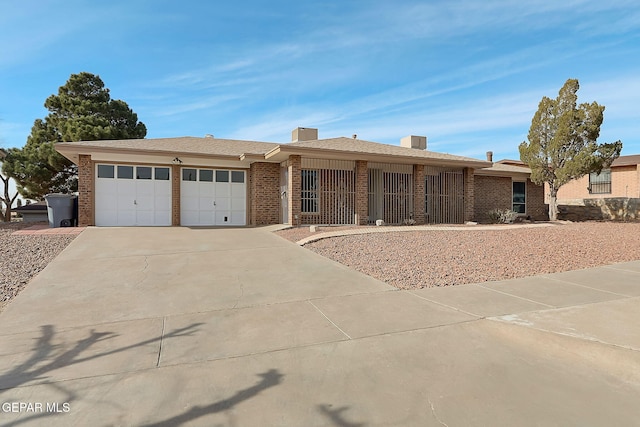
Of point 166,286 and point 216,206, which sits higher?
point 216,206

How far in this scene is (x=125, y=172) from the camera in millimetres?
14312

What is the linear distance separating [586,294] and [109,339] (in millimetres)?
6335

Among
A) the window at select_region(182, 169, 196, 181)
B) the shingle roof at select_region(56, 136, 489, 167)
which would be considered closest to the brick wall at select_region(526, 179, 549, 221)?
the shingle roof at select_region(56, 136, 489, 167)

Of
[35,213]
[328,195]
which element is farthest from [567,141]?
[35,213]

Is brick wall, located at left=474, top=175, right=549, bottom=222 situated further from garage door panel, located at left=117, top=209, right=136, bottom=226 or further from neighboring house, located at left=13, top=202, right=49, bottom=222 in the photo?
neighboring house, located at left=13, top=202, right=49, bottom=222

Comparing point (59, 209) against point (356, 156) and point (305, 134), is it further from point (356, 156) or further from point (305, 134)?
point (356, 156)

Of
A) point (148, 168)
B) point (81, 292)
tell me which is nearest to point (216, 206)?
point (148, 168)

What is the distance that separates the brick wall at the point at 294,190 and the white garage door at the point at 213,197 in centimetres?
324

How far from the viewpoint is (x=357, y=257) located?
8.11m

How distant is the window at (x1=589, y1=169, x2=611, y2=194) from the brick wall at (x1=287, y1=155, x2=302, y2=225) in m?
24.3

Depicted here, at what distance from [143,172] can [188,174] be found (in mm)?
1679

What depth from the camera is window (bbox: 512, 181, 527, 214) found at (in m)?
20.6

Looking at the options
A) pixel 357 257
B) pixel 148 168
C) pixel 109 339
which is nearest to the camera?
pixel 109 339

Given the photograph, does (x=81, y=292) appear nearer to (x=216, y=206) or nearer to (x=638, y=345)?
(x=638, y=345)
